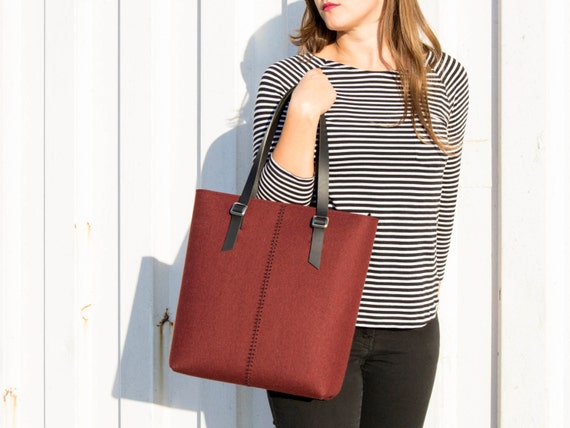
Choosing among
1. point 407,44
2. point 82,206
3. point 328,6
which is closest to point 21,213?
point 82,206

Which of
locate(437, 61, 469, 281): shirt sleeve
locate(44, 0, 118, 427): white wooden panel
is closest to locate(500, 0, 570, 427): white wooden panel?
locate(437, 61, 469, 281): shirt sleeve

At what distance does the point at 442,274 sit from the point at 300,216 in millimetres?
591

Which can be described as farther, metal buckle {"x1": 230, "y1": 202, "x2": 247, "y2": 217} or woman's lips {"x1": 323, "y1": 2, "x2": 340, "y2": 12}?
woman's lips {"x1": 323, "y1": 2, "x2": 340, "y2": 12}

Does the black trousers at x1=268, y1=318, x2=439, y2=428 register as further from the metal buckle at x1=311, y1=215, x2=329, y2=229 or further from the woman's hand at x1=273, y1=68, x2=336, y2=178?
the woman's hand at x1=273, y1=68, x2=336, y2=178

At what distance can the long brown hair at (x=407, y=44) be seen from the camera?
1.62m

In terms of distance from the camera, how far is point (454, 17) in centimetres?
198

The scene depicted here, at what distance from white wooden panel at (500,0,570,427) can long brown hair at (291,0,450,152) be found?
0.93 feet

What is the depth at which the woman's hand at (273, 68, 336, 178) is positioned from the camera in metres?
1.48

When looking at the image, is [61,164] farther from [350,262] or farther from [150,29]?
[350,262]

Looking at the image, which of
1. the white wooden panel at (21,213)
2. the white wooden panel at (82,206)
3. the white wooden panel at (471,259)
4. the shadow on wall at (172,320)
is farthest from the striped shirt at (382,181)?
the white wooden panel at (21,213)

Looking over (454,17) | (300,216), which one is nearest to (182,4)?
(454,17)

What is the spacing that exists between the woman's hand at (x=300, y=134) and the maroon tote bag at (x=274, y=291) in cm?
3

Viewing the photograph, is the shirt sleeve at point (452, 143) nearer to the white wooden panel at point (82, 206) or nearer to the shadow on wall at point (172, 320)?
the shadow on wall at point (172, 320)

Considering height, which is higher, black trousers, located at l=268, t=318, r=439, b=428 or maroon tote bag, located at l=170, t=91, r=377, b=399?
maroon tote bag, located at l=170, t=91, r=377, b=399
